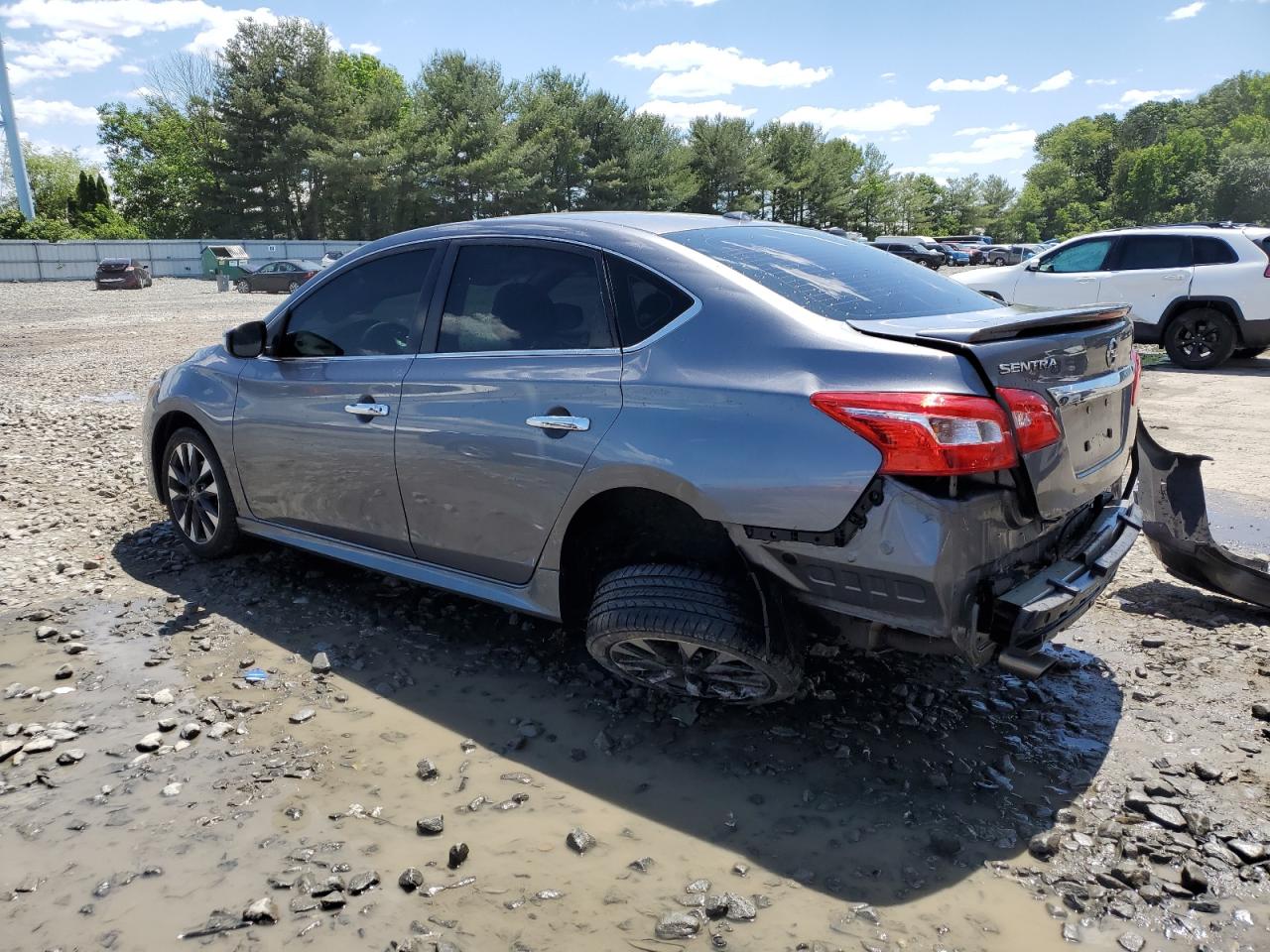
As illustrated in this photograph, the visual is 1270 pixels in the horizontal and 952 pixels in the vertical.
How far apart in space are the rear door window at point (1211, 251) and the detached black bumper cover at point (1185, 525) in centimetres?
890

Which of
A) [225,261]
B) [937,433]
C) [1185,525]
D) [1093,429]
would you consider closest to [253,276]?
[225,261]

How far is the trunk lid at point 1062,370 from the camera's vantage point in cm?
265

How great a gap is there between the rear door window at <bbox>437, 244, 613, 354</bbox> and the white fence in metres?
43.6

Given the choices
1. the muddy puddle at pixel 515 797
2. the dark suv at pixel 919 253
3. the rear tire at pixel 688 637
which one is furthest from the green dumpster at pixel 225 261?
the rear tire at pixel 688 637

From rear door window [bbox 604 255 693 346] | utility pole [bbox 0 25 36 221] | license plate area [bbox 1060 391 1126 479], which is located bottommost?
license plate area [bbox 1060 391 1126 479]

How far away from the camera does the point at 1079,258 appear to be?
41.2 feet

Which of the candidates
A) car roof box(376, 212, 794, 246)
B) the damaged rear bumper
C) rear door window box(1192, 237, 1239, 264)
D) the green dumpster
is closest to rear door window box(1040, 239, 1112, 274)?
rear door window box(1192, 237, 1239, 264)

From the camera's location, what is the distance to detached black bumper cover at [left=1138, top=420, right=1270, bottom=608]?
4.08 m

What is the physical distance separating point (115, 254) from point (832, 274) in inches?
2093

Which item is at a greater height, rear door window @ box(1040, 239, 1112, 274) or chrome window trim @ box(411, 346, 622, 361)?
rear door window @ box(1040, 239, 1112, 274)

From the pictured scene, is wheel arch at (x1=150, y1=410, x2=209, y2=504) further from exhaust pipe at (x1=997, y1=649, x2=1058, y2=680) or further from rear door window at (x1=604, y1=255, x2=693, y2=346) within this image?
exhaust pipe at (x1=997, y1=649, x2=1058, y2=680)

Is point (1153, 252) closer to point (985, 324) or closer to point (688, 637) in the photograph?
point (985, 324)

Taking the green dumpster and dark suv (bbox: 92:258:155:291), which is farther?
the green dumpster

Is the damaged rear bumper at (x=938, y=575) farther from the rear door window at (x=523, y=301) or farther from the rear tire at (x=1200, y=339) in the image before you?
the rear tire at (x=1200, y=339)
